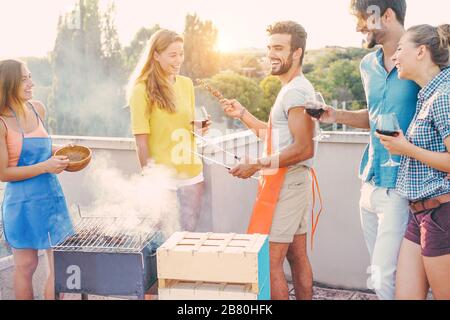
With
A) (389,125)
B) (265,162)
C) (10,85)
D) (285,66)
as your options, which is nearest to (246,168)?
(265,162)

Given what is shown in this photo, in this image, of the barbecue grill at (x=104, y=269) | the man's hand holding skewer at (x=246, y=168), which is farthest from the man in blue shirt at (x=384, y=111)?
the barbecue grill at (x=104, y=269)

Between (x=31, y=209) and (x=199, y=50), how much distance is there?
45686 mm

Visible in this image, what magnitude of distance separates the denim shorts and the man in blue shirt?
163 millimetres

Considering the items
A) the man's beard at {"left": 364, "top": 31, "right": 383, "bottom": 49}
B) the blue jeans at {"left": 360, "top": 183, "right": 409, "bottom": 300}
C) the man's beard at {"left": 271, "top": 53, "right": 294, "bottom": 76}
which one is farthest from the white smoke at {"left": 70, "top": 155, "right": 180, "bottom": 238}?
the man's beard at {"left": 364, "top": 31, "right": 383, "bottom": 49}

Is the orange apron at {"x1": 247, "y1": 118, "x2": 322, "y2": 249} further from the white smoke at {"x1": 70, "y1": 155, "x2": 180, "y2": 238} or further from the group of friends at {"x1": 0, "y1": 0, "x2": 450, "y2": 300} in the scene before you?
the white smoke at {"x1": 70, "y1": 155, "x2": 180, "y2": 238}

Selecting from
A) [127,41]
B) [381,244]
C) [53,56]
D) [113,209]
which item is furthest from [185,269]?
[127,41]

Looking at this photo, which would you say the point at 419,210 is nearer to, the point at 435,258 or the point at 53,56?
the point at 435,258

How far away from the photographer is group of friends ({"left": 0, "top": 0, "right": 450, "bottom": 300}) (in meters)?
2.41

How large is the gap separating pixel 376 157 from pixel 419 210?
1.20ft

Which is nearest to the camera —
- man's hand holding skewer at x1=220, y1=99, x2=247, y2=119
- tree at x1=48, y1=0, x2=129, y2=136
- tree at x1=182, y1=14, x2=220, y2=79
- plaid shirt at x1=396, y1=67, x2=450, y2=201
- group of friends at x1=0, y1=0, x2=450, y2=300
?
plaid shirt at x1=396, y1=67, x2=450, y2=201

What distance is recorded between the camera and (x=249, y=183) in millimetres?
4473

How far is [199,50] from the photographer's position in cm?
4759

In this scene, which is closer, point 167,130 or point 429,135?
point 429,135

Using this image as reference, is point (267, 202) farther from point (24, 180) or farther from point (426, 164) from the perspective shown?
point (24, 180)
